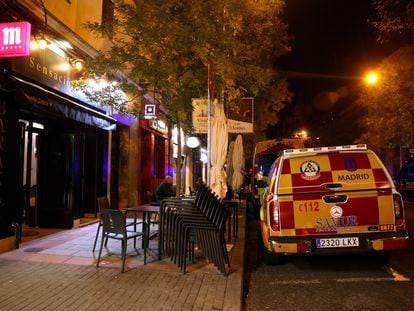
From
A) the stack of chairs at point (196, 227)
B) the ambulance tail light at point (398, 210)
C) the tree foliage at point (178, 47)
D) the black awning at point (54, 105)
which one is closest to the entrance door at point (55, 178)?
the black awning at point (54, 105)

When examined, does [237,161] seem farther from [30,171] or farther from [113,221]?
[113,221]

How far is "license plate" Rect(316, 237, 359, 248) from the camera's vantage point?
651 cm

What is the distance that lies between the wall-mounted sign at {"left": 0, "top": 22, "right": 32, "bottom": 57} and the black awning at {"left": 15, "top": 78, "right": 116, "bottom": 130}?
35.2 inches

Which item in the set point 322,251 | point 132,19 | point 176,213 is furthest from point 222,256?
point 132,19

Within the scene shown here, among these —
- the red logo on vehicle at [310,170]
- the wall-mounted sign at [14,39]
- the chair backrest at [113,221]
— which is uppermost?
the wall-mounted sign at [14,39]

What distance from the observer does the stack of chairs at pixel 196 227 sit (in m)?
6.42

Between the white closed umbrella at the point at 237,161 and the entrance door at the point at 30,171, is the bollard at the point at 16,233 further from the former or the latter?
the white closed umbrella at the point at 237,161

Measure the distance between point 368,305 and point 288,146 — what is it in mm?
12244

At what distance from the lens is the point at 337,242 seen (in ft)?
21.4

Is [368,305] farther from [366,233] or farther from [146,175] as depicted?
[146,175]

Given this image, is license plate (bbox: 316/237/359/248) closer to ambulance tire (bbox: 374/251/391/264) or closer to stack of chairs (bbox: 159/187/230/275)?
ambulance tire (bbox: 374/251/391/264)

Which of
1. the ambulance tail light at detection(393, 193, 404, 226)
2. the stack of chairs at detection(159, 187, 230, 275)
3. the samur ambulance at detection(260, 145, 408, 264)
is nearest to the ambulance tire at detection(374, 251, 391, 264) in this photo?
the samur ambulance at detection(260, 145, 408, 264)

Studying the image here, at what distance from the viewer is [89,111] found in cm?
1130

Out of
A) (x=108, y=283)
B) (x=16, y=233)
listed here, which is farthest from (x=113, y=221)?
(x=16, y=233)
